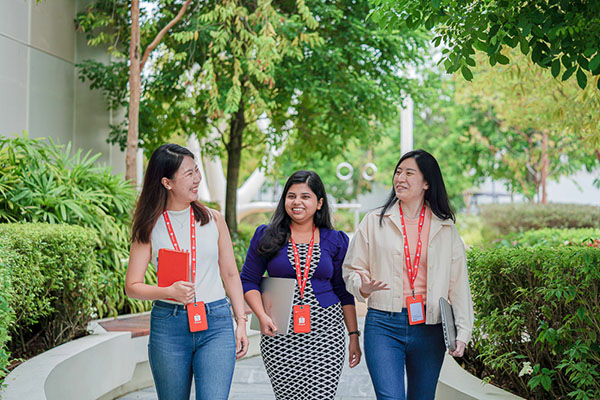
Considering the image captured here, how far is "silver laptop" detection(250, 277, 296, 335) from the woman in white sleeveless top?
0.96 ft

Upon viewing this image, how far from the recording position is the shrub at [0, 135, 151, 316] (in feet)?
21.5

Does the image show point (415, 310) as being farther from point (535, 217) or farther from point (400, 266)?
point (535, 217)

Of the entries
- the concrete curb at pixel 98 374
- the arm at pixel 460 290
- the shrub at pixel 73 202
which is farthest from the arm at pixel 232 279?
the shrub at pixel 73 202

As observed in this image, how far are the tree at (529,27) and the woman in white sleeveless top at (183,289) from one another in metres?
1.51

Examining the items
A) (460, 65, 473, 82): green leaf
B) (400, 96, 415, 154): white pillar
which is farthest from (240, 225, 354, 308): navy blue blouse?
(400, 96, 415, 154): white pillar

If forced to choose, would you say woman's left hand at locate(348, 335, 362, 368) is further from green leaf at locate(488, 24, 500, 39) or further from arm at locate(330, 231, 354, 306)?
green leaf at locate(488, 24, 500, 39)

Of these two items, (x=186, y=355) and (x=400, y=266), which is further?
(x=400, y=266)

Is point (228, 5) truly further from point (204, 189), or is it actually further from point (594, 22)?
point (204, 189)

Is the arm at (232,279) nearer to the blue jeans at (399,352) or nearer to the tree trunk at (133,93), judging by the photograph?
the blue jeans at (399,352)

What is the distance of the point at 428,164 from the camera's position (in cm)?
353

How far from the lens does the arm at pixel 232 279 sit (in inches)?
133

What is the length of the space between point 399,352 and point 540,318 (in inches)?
42.6

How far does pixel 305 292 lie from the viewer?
3.66 metres

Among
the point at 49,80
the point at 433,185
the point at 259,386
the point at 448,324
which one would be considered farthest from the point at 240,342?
the point at 49,80
